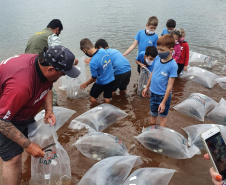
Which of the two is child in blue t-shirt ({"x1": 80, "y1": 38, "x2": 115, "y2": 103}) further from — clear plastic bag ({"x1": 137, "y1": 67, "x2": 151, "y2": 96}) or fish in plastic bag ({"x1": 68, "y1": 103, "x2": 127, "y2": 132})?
clear plastic bag ({"x1": 137, "y1": 67, "x2": 151, "y2": 96})

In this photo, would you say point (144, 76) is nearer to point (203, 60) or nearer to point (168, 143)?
point (168, 143)

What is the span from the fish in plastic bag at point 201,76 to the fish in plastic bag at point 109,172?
3526 mm

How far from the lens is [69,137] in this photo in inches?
134

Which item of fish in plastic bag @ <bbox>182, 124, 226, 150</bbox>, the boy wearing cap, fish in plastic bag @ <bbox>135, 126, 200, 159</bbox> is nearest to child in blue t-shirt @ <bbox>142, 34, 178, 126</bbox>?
fish in plastic bag @ <bbox>135, 126, 200, 159</bbox>

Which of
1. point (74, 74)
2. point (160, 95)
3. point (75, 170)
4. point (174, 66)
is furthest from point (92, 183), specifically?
point (174, 66)

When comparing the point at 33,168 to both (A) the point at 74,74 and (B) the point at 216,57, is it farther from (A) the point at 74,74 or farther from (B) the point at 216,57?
(B) the point at 216,57

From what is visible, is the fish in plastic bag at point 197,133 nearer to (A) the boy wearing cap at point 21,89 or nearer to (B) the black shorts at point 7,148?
(A) the boy wearing cap at point 21,89

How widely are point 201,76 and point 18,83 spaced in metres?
4.69

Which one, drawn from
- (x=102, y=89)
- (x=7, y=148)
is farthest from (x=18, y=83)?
(x=102, y=89)

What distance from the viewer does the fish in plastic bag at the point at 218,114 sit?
12.1 feet

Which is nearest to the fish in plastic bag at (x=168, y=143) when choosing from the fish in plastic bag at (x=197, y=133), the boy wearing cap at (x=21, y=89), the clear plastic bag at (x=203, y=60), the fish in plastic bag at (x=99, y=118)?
the fish in plastic bag at (x=197, y=133)

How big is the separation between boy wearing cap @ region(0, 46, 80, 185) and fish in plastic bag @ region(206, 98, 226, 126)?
2.87 meters

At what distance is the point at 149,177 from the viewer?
224 cm

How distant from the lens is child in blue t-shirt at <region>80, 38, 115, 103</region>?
371 cm
